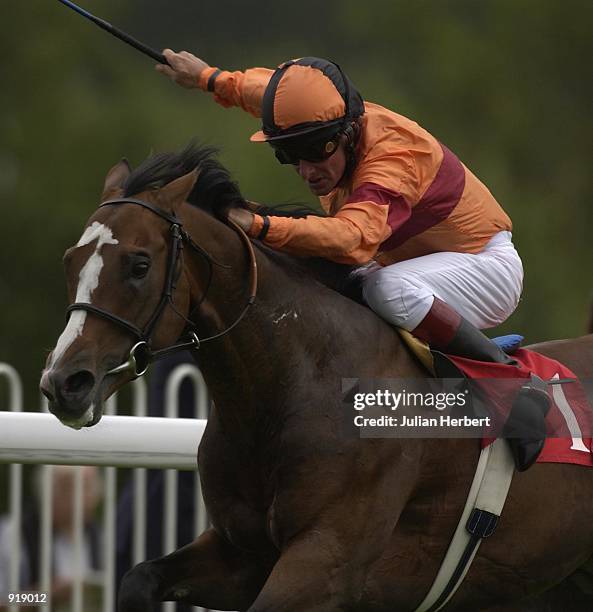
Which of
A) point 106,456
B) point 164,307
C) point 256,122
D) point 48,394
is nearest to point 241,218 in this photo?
point 164,307

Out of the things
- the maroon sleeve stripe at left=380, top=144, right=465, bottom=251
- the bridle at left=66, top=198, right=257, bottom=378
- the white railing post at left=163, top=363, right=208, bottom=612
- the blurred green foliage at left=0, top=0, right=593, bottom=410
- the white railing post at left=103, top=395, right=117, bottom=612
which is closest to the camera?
the bridle at left=66, top=198, right=257, bottom=378

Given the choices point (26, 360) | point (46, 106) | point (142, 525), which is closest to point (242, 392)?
point (142, 525)

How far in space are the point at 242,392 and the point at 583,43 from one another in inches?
740

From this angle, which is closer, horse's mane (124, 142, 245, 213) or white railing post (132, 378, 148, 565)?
horse's mane (124, 142, 245, 213)

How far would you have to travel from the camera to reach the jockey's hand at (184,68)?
205 inches

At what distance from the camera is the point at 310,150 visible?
470 cm

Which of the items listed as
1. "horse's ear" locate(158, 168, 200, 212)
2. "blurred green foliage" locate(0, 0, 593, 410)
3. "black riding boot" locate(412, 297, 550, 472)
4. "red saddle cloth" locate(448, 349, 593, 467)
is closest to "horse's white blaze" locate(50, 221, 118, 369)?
"horse's ear" locate(158, 168, 200, 212)

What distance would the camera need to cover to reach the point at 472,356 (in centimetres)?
473

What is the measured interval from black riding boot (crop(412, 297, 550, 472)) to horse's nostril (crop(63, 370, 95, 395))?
3.80 ft

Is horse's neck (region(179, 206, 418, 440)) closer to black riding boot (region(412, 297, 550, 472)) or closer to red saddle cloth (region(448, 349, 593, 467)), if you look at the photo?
black riding boot (region(412, 297, 550, 472))

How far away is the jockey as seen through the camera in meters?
4.53

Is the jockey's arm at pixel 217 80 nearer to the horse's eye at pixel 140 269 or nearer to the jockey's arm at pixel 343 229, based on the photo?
the jockey's arm at pixel 343 229

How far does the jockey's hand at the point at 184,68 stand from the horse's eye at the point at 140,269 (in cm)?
124

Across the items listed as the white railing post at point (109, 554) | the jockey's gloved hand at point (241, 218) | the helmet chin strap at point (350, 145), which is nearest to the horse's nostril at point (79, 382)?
the jockey's gloved hand at point (241, 218)
